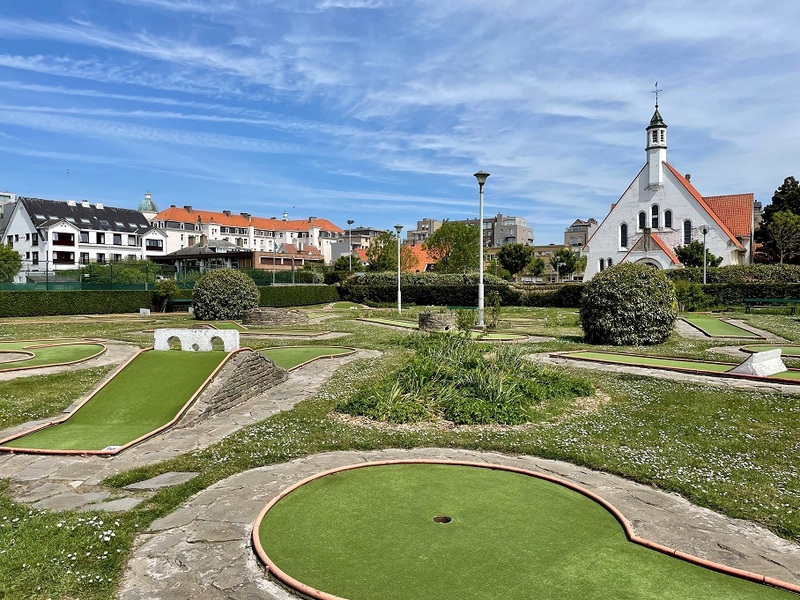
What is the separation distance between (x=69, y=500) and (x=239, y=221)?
99.6m

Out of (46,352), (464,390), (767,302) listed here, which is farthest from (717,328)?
(46,352)

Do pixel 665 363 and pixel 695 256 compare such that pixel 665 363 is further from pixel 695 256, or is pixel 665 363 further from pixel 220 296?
pixel 695 256

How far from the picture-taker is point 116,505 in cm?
514

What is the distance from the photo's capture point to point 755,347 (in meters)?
15.3

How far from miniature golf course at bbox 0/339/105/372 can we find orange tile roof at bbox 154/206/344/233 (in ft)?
260

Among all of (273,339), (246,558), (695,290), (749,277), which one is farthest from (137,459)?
(749,277)

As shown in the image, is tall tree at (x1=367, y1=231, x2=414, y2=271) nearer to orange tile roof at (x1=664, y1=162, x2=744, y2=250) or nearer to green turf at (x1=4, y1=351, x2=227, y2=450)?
orange tile roof at (x1=664, y1=162, x2=744, y2=250)

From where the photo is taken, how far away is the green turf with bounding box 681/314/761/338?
763 inches

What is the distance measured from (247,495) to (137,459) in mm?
1867

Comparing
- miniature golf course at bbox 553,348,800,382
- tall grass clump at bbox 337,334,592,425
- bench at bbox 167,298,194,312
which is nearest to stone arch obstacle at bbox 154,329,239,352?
tall grass clump at bbox 337,334,592,425

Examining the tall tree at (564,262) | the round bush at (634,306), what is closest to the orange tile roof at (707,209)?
the tall tree at (564,262)

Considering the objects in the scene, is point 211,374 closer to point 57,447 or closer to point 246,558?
point 57,447

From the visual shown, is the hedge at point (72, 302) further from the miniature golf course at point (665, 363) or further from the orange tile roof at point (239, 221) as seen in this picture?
the orange tile roof at point (239, 221)

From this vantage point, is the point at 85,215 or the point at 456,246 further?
the point at 85,215
